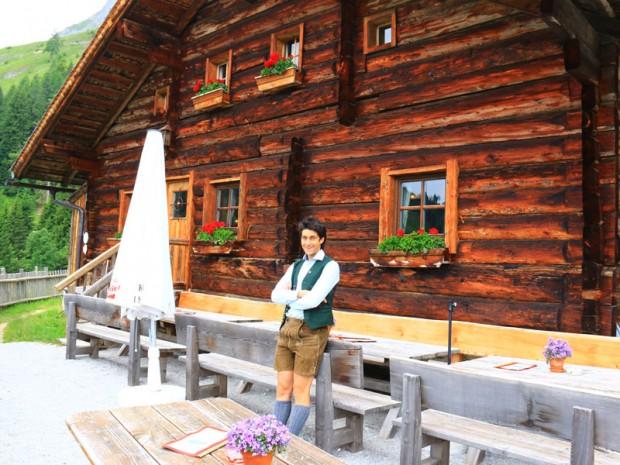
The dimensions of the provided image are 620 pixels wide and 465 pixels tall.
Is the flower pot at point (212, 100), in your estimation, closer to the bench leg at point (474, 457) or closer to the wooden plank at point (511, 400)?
the bench leg at point (474, 457)

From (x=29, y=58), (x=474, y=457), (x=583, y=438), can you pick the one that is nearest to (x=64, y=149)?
(x=474, y=457)

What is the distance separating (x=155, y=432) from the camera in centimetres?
310

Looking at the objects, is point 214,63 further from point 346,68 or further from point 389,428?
point 389,428

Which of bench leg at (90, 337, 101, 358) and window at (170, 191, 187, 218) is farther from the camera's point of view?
window at (170, 191, 187, 218)

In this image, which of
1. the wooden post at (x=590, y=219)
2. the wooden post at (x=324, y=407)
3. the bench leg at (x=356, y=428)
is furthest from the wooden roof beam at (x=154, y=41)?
→ the bench leg at (x=356, y=428)

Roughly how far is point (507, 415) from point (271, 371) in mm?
3209

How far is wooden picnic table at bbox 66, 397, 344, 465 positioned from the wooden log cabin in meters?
3.95

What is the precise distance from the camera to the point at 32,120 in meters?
62.3

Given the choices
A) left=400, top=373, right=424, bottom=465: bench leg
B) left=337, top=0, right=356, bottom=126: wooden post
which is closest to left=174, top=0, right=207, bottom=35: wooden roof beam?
left=337, top=0, right=356, bottom=126: wooden post

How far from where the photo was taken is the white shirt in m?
4.16

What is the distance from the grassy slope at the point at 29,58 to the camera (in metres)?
138

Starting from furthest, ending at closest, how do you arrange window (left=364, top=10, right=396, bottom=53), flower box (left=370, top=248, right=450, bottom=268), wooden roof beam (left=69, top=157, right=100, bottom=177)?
1. wooden roof beam (left=69, top=157, right=100, bottom=177)
2. window (left=364, top=10, right=396, bottom=53)
3. flower box (left=370, top=248, right=450, bottom=268)

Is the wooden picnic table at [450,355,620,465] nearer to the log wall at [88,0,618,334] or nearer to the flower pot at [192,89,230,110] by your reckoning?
the log wall at [88,0,618,334]

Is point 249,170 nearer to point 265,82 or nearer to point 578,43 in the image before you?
point 265,82
